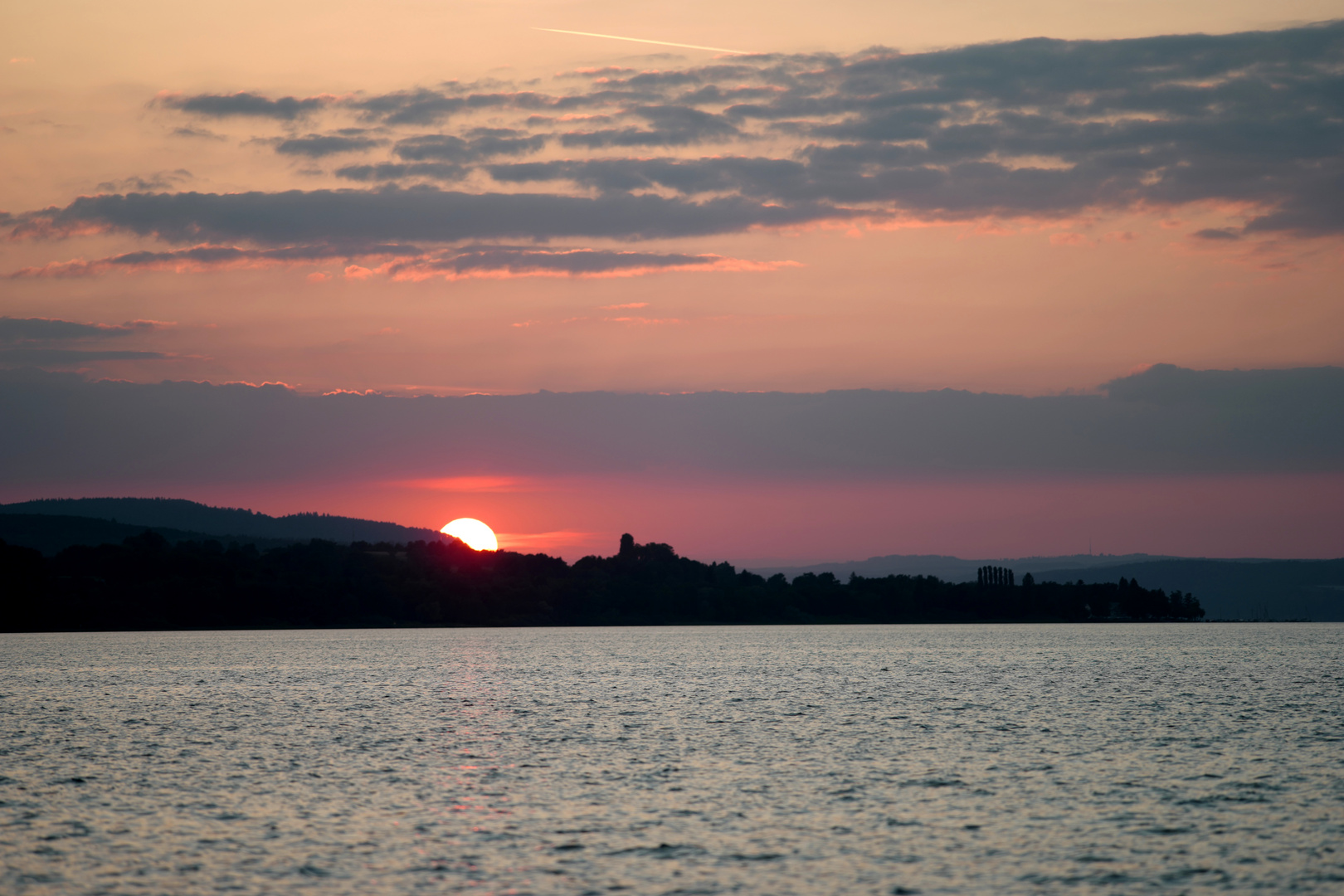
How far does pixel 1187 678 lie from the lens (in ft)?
537

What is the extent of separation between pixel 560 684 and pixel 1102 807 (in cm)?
10883

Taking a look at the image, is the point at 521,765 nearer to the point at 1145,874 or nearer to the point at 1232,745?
the point at 1145,874

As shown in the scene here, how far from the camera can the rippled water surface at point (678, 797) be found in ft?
142

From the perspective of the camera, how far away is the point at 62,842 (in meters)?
49.1

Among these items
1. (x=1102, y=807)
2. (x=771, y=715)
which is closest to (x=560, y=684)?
(x=771, y=715)

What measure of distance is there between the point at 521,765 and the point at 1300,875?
44119mm

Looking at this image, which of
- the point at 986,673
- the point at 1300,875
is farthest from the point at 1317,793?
the point at 986,673

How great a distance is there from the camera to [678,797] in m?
59.8

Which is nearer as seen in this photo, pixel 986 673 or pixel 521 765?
pixel 521 765

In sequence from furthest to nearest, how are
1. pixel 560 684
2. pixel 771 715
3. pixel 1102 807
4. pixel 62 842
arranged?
pixel 560 684, pixel 771 715, pixel 1102 807, pixel 62 842

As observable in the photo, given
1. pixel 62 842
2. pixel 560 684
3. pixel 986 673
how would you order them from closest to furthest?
1. pixel 62 842
2. pixel 560 684
3. pixel 986 673

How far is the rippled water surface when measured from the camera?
43406 millimetres

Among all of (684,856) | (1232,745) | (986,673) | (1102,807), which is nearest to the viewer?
(684,856)

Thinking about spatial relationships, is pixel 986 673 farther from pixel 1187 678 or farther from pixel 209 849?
pixel 209 849
